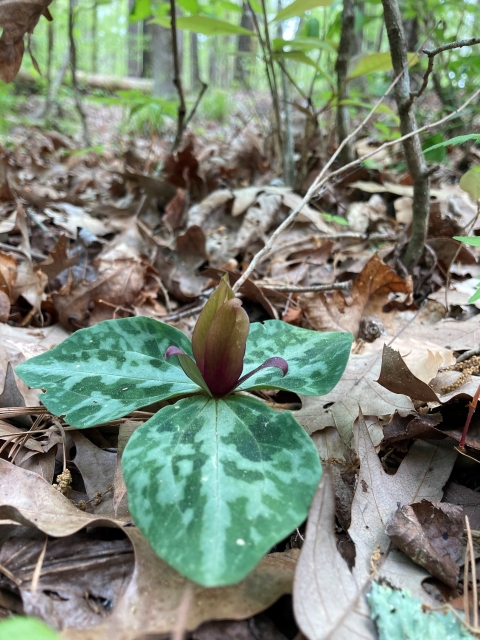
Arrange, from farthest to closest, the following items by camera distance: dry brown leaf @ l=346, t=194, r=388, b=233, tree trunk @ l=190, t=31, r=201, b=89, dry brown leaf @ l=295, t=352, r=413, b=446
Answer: tree trunk @ l=190, t=31, r=201, b=89, dry brown leaf @ l=346, t=194, r=388, b=233, dry brown leaf @ l=295, t=352, r=413, b=446

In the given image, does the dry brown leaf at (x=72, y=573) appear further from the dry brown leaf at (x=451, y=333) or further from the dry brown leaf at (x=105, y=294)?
the dry brown leaf at (x=451, y=333)

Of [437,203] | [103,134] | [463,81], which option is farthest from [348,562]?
[103,134]

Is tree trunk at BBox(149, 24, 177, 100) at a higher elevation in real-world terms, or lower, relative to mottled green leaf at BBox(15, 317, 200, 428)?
higher

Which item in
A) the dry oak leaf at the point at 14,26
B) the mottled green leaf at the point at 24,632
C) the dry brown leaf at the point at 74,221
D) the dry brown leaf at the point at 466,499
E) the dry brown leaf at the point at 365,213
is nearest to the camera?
the mottled green leaf at the point at 24,632

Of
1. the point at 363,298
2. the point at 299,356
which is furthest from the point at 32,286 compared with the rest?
the point at 363,298

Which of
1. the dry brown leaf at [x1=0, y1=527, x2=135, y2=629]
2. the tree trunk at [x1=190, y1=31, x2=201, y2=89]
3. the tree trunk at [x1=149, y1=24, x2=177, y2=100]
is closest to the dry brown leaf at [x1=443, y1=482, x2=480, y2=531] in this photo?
the dry brown leaf at [x1=0, y1=527, x2=135, y2=629]

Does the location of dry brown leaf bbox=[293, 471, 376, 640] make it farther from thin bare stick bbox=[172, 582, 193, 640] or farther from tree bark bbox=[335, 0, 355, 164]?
tree bark bbox=[335, 0, 355, 164]

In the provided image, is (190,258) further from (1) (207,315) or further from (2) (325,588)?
(2) (325,588)

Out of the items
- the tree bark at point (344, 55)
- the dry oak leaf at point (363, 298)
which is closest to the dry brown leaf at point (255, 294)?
the dry oak leaf at point (363, 298)
